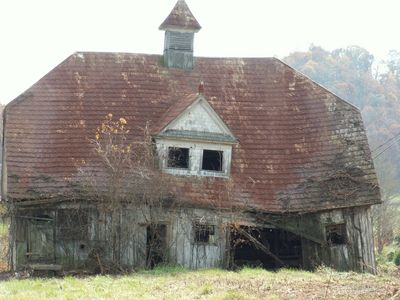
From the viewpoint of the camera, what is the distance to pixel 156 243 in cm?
2447

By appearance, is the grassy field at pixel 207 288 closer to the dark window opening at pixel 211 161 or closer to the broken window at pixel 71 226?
the broken window at pixel 71 226

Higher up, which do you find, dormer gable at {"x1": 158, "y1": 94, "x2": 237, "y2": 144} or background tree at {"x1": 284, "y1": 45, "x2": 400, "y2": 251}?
background tree at {"x1": 284, "y1": 45, "x2": 400, "y2": 251}

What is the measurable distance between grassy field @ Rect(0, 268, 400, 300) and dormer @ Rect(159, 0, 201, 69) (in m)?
11.8

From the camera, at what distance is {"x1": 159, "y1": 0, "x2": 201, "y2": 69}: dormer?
94.9 feet

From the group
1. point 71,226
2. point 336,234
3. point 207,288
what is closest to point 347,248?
point 336,234

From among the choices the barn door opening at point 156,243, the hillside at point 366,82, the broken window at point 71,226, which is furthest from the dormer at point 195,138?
the hillside at point 366,82

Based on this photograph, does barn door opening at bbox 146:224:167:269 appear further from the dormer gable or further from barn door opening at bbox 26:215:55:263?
the dormer gable

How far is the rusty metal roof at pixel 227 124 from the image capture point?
2441 cm

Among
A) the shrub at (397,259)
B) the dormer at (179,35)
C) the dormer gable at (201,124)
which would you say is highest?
the dormer at (179,35)

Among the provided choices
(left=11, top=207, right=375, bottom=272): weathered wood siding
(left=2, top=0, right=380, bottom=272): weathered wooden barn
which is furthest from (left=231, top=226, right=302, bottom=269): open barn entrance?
(left=11, top=207, right=375, bottom=272): weathered wood siding

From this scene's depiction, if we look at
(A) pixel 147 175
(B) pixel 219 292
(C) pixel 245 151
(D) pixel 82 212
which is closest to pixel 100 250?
(D) pixel 82 212

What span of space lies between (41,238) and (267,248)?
7.60 m

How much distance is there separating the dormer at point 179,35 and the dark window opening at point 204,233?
7291 millimetres

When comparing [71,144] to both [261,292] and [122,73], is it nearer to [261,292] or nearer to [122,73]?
[122,73]
